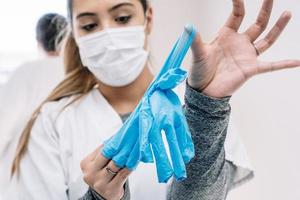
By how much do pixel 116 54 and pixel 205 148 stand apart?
0.37 meters

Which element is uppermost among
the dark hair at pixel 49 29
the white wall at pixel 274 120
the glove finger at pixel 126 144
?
the glove finger at pixel 126 144

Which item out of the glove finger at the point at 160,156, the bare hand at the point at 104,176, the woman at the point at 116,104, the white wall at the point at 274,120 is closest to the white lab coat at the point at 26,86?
the woman at the point at 116,104

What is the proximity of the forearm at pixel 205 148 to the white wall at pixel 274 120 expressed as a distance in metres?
0.45

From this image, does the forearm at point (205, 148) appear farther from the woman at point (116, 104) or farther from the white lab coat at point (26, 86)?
the white lab coat at point (26, 86)

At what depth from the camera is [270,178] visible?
1.27 m

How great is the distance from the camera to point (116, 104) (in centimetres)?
102

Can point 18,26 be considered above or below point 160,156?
below

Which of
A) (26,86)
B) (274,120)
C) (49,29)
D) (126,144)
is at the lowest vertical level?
(274,120)

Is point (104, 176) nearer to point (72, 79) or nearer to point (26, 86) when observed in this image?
point (72, 79)

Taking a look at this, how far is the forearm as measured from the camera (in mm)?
701

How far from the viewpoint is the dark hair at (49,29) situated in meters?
1.83

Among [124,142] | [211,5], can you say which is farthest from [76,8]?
[211,5]

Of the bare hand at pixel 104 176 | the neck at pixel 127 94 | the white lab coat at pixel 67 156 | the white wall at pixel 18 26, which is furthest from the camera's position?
the white wall at pixel 18 26

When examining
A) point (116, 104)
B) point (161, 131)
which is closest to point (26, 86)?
point (116, 104)
